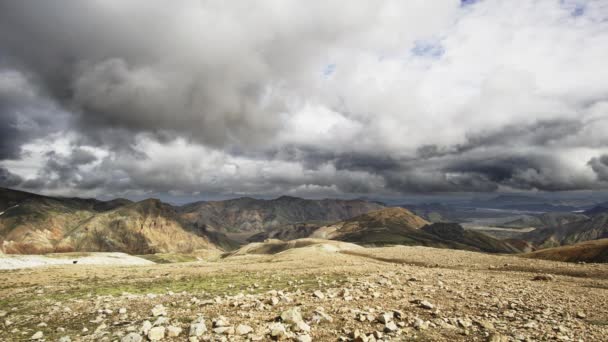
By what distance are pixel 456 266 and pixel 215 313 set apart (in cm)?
3267

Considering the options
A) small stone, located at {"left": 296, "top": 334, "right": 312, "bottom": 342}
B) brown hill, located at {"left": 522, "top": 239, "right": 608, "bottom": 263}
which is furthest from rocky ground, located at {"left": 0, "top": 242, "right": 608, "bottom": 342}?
brown hill, located at {"left": 522, "top": 239, "right": 608, "bottom": 263}

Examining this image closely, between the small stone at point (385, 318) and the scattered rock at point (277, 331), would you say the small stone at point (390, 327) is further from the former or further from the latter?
the scattered rock at point (277, 331)

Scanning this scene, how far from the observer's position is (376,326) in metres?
12.7

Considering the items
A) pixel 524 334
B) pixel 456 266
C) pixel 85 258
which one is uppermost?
pixel 524 334

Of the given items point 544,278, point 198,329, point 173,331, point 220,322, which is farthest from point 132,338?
point 544,278

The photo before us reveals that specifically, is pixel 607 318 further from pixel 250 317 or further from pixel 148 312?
pixel 148 312

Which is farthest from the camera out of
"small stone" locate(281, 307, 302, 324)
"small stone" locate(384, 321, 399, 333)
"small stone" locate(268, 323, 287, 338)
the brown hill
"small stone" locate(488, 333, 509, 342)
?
the brown hill

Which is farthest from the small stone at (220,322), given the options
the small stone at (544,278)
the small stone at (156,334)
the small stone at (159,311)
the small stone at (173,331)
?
the small stone at (544,278)

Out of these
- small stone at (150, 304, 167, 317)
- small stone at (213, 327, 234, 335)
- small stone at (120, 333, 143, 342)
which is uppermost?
small stone at (213, 327, 234, 335)

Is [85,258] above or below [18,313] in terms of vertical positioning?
below

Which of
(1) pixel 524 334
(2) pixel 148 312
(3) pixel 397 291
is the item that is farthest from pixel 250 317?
(1) pixel 524 334

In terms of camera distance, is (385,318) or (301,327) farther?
(385,318)

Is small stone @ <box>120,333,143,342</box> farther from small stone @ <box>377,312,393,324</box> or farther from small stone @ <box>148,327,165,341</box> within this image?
small stone @ <box>377,312,393,324</box>

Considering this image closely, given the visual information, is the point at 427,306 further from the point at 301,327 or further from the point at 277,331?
the point at 277,331
